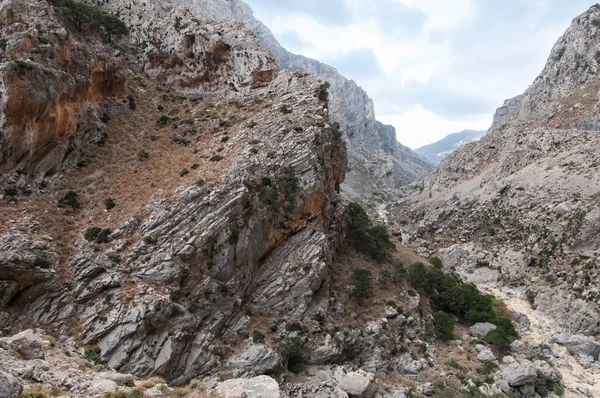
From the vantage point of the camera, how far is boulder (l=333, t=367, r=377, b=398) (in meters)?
26.5

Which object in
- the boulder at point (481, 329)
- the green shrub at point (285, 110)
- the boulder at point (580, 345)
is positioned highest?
the green shrub at point (285, 110)

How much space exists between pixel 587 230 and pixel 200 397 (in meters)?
57.9

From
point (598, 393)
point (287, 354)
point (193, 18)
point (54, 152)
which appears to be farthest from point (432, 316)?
point (193, 18)

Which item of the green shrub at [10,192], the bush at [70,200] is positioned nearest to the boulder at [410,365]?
the bush at [70,200]

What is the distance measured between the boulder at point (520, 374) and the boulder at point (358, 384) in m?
13.1

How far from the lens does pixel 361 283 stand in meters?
39.2

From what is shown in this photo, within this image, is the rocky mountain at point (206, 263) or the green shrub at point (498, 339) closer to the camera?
the rocky mountain at point (206, 263)

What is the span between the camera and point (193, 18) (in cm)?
6275

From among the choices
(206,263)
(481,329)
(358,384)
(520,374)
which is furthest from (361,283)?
(206,263)

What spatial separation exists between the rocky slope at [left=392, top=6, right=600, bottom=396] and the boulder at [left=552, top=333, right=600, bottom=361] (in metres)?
0.20

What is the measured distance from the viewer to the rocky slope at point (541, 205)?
4988cm

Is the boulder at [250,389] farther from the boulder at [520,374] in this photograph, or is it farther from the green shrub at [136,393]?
the boulder at [520,374]

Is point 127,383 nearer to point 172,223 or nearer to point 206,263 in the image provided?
point 206,263

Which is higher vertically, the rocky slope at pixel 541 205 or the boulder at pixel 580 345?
the rocky slope at pixel 541 205
